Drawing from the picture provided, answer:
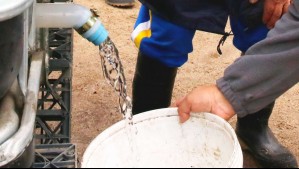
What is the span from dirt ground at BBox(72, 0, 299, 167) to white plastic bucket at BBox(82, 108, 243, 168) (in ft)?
1.98

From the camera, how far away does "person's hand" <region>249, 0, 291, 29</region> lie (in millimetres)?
1571

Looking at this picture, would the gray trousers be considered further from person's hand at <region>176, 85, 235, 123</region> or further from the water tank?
the water tank

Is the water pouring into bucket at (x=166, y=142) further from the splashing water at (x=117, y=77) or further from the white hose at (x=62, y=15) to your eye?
the white hose at (x=62, y=15)

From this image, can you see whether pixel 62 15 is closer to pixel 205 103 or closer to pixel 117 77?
pixel 117 77

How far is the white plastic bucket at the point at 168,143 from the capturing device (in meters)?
1.12

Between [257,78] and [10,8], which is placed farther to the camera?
[257,78]

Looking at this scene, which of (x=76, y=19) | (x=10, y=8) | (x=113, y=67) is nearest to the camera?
(x=10, y=8)

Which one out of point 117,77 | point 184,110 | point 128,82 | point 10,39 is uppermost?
point 10,39

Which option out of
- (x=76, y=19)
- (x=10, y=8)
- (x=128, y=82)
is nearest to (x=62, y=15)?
(x=76, y=19)

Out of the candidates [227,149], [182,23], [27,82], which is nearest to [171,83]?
[182,23]

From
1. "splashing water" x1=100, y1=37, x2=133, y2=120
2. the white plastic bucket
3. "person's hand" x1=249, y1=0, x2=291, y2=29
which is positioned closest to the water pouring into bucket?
the white plastic bucket

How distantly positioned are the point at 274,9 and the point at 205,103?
0.50 metres

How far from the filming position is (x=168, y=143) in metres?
1.22

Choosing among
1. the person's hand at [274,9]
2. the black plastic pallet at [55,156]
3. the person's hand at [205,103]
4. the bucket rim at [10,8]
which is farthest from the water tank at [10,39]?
the person's hand at [274,9]
